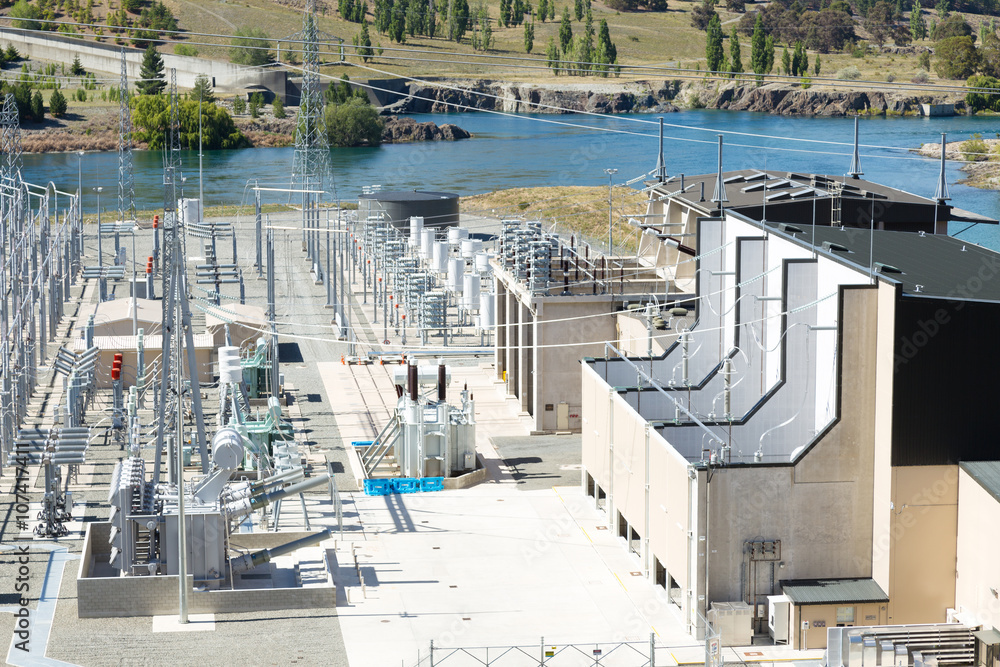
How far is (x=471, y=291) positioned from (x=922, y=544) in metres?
26.2

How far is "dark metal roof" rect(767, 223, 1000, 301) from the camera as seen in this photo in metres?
21.8

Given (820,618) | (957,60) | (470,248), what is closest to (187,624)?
(820,618)

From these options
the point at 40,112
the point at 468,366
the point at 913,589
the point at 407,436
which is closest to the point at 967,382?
the point at 913,589

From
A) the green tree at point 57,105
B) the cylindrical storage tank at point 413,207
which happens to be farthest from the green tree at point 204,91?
the cylindrical storage tank at point 413,207

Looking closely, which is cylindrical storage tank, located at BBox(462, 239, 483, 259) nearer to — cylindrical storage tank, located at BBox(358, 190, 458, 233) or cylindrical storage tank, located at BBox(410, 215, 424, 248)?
cylindrical storage tank, located at BBox(410, 215, 424, 248)

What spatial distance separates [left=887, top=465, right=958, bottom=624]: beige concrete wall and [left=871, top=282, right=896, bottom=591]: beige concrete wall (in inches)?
6.1

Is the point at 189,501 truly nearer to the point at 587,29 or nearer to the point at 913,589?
the point at 913,589

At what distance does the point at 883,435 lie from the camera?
21.7 metres

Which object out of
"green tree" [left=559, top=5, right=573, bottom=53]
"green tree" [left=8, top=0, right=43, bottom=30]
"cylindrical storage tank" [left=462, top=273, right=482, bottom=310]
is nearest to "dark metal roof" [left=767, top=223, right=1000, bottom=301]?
"cylindrical storage tank" [left=462, top=273, right=482, bottom=310]

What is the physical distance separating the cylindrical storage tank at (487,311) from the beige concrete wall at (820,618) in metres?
21.4

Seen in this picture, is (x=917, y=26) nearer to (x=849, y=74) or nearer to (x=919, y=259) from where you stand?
(x=849, y=74)

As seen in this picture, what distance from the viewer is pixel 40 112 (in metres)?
133

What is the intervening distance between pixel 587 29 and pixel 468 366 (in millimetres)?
136787

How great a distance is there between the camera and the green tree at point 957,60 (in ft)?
512
